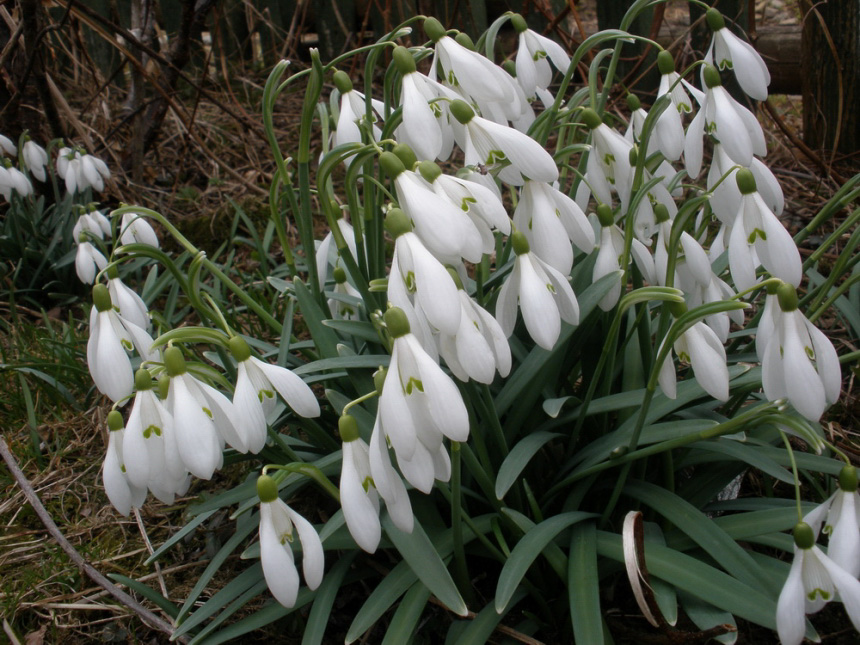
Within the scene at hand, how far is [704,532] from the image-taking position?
1301 millimetres

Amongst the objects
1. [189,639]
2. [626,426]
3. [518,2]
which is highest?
[518,2]

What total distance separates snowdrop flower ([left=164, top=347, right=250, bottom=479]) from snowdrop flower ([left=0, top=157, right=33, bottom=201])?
7.35ft

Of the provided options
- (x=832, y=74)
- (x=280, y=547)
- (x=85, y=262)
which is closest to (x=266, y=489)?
(x=280, y=547)

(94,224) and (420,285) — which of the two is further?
(94,224)

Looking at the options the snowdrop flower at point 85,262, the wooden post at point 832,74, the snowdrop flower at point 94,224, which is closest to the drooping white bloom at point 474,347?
the snowdrop flower at point 85,262

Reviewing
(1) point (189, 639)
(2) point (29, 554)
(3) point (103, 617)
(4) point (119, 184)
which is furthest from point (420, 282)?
(4) point (119, 184)

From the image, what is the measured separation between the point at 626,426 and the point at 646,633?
373 millimetres

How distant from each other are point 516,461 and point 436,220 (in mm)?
533

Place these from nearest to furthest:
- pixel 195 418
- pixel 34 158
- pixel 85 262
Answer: pixel 195 418 < pixel 85 262 < pixel 34 158

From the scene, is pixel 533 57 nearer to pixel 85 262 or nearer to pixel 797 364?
pixel 797 364

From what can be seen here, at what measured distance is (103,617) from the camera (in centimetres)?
174

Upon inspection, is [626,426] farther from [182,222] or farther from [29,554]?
[182,222]

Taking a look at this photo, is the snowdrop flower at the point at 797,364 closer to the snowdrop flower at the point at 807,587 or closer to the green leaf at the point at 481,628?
the snowdrop flower at the point at 807,587

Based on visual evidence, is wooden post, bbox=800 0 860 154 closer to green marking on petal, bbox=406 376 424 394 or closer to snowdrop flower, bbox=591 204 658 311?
snowdrop flower, bbox=591 204 658 311
